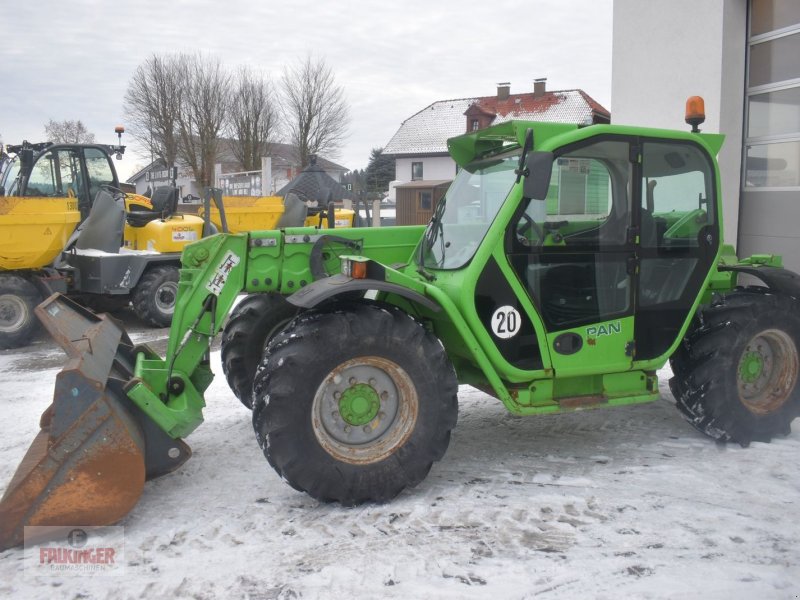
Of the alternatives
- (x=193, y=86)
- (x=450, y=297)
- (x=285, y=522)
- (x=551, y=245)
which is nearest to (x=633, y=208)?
(x=551, y=245)

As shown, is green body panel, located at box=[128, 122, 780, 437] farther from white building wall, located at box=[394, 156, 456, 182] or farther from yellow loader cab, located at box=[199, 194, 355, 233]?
white building wall, located at box=[394, 156, 456, 182]

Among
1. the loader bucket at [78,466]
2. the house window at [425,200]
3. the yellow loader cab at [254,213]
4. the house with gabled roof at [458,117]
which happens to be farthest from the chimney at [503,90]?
the loader bucket at [78,466]

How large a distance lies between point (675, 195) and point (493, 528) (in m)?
2.47

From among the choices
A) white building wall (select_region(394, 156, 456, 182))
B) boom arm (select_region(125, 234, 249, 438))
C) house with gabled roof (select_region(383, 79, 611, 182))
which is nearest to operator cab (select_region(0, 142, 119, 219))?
boom arm (select_region(125, 234, 249, 438))

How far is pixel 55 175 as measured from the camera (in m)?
10.9

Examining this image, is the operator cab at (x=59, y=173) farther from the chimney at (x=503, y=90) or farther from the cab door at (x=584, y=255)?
the chimney at (x=503, y=90)

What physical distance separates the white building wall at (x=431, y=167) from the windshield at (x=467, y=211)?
38.6 meters

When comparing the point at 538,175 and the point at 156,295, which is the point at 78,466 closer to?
the point at 538,175

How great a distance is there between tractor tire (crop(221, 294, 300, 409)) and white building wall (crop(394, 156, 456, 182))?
38.6 m

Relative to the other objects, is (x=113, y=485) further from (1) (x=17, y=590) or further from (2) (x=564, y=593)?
(2) (x=564, y=593)

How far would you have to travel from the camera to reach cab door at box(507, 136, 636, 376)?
4.23 metres

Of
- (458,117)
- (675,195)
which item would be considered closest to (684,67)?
(675,195)

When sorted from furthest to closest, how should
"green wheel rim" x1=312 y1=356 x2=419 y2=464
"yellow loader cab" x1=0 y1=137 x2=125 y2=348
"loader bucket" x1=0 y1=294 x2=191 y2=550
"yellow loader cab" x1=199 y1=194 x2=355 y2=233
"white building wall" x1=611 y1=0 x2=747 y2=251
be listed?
"yellow loader cab" x1=199 y1=194 x2=355 y2=233 → "yellow loader cab" x1=0 y1=137 x2=125 y2=348 → "white building wall" x1=611 y1=0 x2=747 y2=251 → "green wheel rim" x1=312 y1=356 x2=419 y2=464 → "loader bucket" x1=0 y1=294 x2=191 y2=550

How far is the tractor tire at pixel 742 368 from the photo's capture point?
468cm
